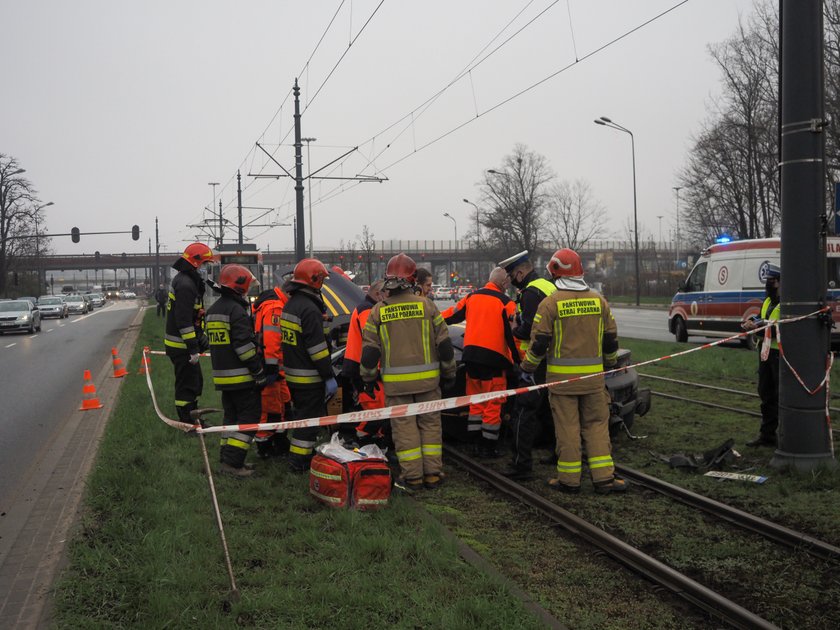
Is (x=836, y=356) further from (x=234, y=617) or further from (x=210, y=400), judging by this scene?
(x=234, y=617)

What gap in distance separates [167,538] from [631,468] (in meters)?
3.98

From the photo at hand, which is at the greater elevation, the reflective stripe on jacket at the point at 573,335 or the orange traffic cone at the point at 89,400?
the reflective stripe on jacket at the point at 573,335

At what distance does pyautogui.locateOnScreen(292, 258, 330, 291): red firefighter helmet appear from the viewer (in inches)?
263

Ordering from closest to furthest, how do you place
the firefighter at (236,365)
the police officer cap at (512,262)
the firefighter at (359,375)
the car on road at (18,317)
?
the firefighter at (236,365) → the firefighter at (359,375) → the police officer cap at (512,262) → the car on road at (18,317)

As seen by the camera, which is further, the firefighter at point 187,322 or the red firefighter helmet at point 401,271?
the firefighter at point 187,322

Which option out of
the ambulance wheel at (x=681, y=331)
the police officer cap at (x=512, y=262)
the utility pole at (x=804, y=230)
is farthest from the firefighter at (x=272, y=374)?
the ambulance wheel at (x=681, y=331)

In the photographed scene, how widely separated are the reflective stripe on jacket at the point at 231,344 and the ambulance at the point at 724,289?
524 inches

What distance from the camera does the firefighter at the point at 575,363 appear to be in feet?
19.8

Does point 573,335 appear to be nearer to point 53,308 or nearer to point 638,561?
point 638,561

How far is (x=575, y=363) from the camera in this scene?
604 cm

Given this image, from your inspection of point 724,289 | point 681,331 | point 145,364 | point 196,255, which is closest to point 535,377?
point 196,255

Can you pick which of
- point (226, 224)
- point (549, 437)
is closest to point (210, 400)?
point (549, 437)

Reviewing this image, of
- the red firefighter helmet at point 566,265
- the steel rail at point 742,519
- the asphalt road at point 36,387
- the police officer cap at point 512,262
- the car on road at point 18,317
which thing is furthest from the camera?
the car on road at point 18,317

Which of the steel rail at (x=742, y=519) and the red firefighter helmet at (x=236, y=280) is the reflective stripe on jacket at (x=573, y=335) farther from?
the red firefighter helmet at (x=236, y=280)
